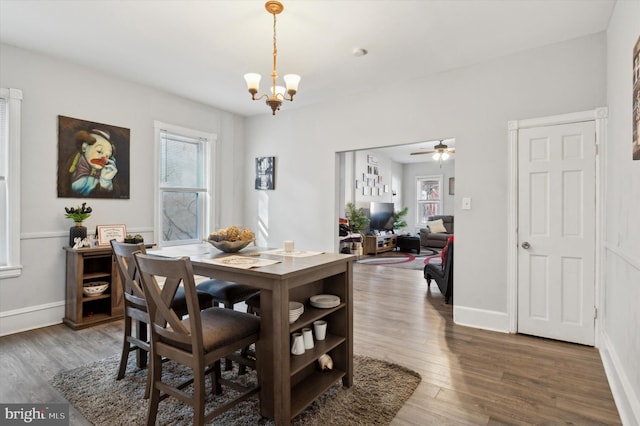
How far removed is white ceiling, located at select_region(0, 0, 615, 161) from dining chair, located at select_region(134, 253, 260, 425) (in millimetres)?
2086

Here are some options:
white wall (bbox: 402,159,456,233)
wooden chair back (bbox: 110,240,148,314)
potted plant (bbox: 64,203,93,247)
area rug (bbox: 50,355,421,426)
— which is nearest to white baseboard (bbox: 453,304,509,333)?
area rug (bbox: 50,355,421,426)

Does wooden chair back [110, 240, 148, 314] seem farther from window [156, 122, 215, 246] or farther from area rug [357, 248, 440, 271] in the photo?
area rug [357, 248, 440, 271]

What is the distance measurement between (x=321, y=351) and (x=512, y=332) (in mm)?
2272

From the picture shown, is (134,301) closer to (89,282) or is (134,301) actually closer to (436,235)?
(89,282)

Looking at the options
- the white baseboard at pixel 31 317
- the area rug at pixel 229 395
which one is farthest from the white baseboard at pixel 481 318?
the white baseboard at pixel 31 317

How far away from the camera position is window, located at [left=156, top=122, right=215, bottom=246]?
15.1 feet

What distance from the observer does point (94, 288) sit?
3.51 metres

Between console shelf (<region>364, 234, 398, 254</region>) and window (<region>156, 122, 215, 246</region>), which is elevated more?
window (<region>156, 122, 215, 246</region>)

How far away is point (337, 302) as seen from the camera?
85.7 inches

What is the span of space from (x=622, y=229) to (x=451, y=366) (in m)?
1.49

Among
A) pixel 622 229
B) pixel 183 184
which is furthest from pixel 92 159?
pixel 622 229

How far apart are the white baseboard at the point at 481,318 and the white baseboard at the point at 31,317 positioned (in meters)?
4.23

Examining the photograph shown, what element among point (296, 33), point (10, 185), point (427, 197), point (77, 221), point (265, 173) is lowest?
point (77, 221)

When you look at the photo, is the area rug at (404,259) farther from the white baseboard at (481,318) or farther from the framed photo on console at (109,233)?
the framed photo on console at (109,233)
